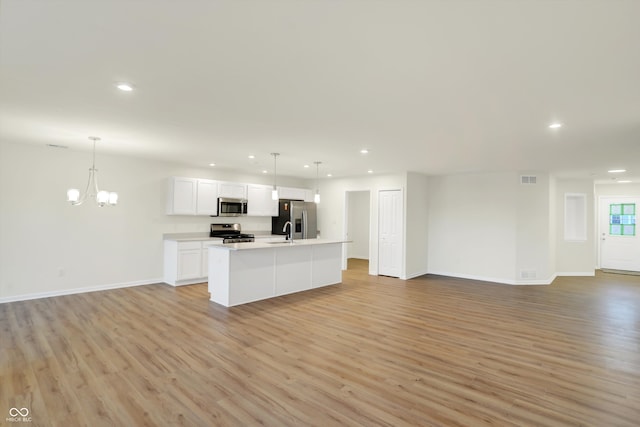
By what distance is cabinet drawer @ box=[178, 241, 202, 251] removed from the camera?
6305mm

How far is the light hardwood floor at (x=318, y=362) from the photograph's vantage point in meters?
2.35

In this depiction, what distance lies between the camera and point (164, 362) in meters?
3.08

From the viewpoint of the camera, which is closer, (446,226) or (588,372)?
(588,372)

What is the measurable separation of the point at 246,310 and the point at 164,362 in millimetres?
1762

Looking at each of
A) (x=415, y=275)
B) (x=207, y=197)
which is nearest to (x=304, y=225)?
(x=207, y=197)

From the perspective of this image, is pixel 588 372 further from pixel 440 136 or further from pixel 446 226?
pixel 446 226

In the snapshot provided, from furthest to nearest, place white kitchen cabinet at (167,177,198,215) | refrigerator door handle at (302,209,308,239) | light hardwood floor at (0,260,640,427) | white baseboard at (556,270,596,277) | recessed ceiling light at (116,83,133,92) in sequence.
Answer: white baseboard at (556,270,596,277) < refrigerator door handle at (302,209,308,239) < white kitchen cabinet at (167,177,198,215) < recessed ceiling light at (116,83,133,92) < light hardwood floor at (0,260,640,427)

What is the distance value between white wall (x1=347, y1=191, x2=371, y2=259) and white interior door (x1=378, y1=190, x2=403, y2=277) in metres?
3.12

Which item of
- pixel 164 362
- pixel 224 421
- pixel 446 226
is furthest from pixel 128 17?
pixel 446 226

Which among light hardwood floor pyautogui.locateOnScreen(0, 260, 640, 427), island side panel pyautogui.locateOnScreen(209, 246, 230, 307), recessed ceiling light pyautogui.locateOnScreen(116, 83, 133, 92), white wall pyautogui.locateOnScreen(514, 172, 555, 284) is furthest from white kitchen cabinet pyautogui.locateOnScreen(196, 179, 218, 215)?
white wall pyautogui.locateOnScreen(514, 172, 555, 284)

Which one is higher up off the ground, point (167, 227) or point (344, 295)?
point (167, 227)

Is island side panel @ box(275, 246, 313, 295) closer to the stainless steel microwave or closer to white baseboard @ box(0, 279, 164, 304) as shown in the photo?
the stainless steel microwave

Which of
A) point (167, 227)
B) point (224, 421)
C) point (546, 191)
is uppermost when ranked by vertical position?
point (546, 191)

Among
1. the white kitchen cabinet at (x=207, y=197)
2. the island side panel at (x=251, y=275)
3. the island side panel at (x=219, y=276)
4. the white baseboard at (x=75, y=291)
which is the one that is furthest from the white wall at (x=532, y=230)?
the white baseboard at (x=75, y=291)
